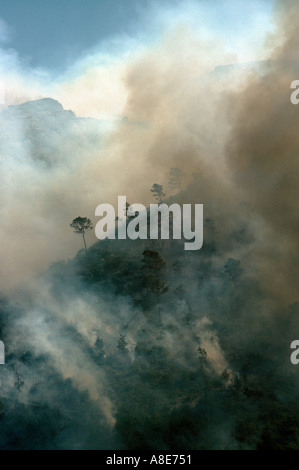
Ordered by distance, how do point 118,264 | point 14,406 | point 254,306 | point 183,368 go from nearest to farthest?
point 14,406, point 183,368, point 254,306, point 118,264

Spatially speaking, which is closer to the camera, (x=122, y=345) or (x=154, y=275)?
(x=122, y=345)

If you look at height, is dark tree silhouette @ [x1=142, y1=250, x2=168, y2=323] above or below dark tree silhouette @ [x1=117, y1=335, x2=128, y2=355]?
above

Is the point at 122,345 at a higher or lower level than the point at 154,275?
Result: lower

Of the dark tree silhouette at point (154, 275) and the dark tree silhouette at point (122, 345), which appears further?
the dark tree silhouette at point (154, 275)

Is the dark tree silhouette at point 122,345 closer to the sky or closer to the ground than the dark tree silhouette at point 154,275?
closer to the ground

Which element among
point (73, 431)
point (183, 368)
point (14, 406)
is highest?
point (183, 368)

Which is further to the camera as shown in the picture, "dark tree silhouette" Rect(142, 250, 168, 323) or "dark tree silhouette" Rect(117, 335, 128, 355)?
"dark tree silhouette" Rect(142, 250, 168, 323)

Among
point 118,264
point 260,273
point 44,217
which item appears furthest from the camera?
point 44,217

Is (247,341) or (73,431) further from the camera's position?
(247,341)

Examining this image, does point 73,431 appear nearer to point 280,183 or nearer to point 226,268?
point 226,268

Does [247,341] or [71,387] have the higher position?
[247,341]

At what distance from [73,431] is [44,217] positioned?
4976 inches

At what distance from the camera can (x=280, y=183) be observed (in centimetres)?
12400

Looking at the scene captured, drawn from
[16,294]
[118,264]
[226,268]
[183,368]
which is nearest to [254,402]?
[183,368]
